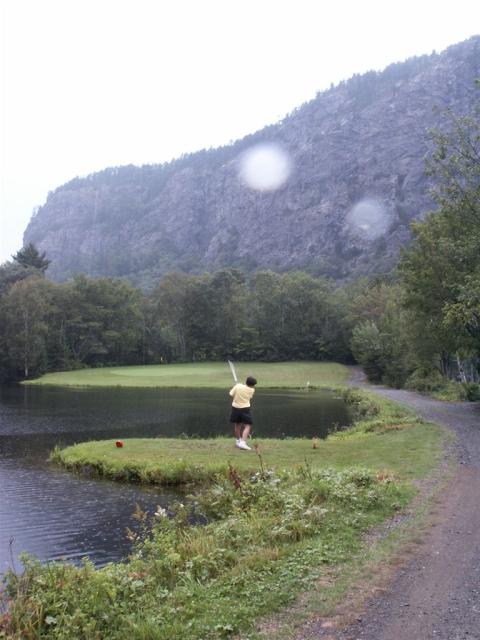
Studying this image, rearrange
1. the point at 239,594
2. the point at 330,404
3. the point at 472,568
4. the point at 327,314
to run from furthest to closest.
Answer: the point at 327,314 → the point at 330,404 → the point at 472,568 → the point at 239,594

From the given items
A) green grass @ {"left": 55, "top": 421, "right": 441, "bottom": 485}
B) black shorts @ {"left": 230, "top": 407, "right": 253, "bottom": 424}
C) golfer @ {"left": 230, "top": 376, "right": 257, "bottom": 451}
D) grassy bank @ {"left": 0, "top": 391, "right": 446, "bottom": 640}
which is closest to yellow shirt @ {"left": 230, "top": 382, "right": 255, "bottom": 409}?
golfer @ {"left": 230, "top": 376, "right": 257, "bottom": 451}

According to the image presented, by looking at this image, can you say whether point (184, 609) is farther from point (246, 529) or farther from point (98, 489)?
point (98, 489)

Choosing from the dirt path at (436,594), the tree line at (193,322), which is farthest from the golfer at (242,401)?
the tree line at (193,322)

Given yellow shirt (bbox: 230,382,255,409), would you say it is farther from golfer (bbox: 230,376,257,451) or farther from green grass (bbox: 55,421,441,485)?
green grass (bbox: 55,421,441,485)

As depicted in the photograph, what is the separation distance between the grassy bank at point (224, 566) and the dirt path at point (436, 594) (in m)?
0.91

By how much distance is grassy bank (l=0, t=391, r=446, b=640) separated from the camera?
644cm

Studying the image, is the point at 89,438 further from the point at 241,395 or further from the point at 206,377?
the point at 206,377

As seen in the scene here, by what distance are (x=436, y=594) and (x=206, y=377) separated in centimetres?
6754

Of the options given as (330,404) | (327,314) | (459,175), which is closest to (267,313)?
(327,314)

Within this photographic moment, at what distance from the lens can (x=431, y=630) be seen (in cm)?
563

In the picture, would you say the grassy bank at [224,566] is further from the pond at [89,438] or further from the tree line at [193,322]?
the tree line at [193,322]

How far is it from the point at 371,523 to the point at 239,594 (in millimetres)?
3691

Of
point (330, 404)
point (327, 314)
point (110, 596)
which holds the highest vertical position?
point (327, 314)

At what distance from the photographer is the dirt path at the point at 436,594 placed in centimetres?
564
